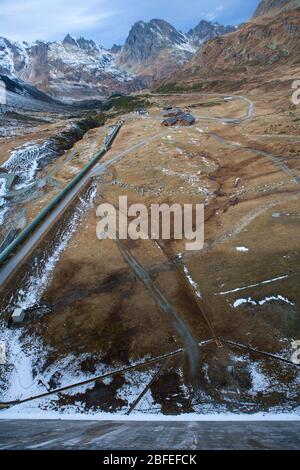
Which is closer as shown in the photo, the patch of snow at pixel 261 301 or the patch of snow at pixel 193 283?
the patch of snow at pixel 261 301

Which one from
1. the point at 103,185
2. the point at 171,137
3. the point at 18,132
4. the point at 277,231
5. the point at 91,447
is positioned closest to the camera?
the point at 91,447

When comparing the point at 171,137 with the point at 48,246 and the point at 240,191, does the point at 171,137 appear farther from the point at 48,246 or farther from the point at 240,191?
the point at 48,246

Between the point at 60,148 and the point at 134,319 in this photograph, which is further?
the point at 60,148

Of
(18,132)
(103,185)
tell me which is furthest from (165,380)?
(18,132)

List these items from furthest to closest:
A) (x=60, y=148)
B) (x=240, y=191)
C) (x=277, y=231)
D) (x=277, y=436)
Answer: (x=60, y=148)
(x=240, y=191)
(x=277, y=231)
(x=277, y=436)

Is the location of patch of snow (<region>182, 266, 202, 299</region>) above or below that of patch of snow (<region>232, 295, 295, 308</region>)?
above

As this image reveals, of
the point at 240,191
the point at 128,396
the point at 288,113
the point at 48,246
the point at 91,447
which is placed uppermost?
the point at 288,113

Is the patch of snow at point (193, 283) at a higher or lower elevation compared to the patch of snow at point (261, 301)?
higher

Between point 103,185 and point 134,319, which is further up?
point 103,185

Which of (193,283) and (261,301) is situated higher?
(193,283)

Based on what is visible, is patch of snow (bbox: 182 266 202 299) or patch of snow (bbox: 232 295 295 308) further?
patch of snow (bbox: 182 266 202 299)

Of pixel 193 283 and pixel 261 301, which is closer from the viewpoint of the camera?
pixel 261 301
